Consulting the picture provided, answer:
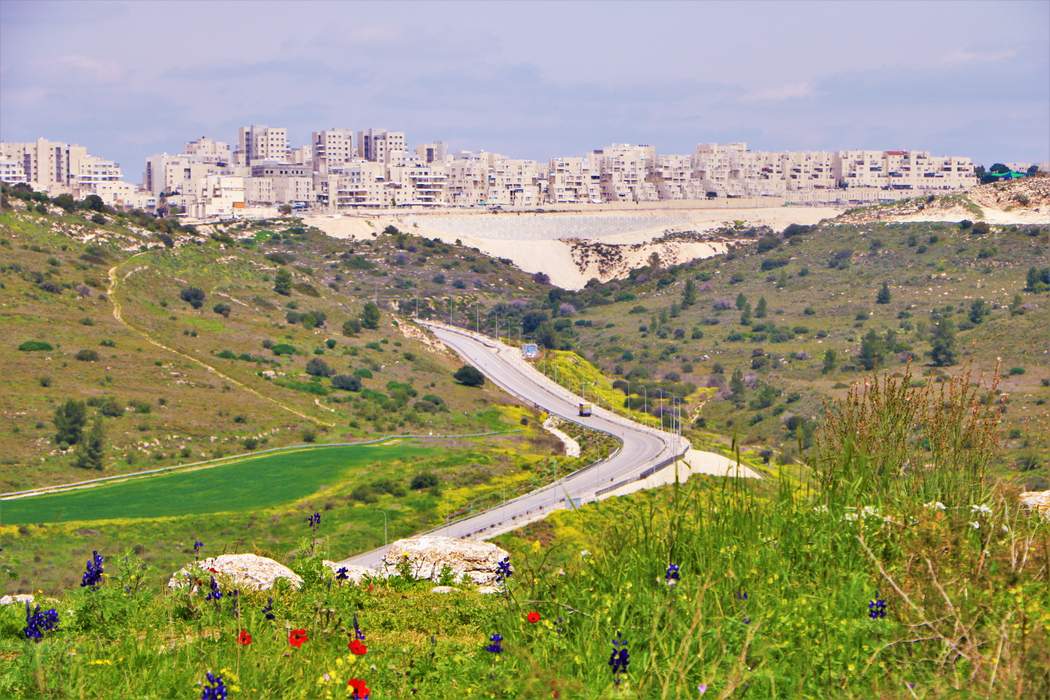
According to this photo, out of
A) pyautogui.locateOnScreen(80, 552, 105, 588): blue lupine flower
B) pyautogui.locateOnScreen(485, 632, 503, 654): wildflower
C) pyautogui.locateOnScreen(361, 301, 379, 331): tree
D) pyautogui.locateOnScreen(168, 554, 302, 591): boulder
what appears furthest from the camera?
pyautogui.locateOnScreen(361, 301, 379, 331): tree

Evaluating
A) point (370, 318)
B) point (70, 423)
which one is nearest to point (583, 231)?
point (370, 318)

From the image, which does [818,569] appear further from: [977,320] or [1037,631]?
[977,320]

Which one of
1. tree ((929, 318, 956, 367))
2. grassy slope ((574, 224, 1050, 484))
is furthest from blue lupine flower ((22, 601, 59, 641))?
tree ((929, 318, 956, 367))

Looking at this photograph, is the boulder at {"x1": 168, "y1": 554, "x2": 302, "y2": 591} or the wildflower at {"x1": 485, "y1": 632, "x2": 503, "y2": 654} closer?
the wildflower at {"x1": 485, "y1": 632, "x2": 503, "y2": 654}

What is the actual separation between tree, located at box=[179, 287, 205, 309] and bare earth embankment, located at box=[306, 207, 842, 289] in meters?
66.9

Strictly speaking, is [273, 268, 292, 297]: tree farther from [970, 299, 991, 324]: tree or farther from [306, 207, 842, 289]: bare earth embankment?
[306, 207, 842, 289]: bare earth embankment

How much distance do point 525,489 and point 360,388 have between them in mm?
26941

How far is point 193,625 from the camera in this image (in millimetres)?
7590

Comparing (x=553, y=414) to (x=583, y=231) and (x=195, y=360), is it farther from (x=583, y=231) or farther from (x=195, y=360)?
(x=583, y=231)

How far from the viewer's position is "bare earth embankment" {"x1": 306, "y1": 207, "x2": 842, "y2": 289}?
152875mm

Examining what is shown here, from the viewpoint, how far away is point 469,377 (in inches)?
3063

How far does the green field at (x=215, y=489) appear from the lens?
44000mm

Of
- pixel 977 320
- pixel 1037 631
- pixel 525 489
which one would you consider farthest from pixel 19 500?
pixel 977 320

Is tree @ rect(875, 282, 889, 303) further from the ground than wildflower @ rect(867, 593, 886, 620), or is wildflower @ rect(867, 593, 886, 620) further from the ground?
wildflower @ rect(867, 593, 886, 620)
